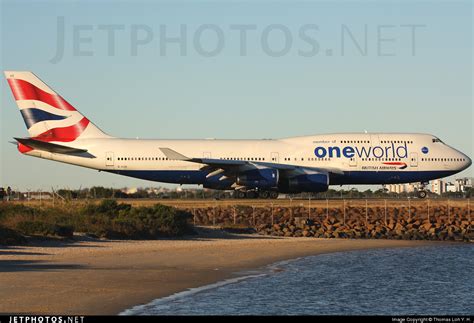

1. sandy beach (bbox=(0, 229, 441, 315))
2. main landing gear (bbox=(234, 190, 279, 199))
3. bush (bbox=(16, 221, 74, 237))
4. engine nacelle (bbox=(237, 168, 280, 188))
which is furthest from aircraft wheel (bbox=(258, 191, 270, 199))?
bush (bbox=(16, 221, 74, 237))

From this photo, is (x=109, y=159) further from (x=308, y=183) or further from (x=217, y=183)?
(x=308, y=183)

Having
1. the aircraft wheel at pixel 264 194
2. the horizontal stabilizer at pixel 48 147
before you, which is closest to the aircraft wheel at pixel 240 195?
the aircraft wheel at pixel 264 194

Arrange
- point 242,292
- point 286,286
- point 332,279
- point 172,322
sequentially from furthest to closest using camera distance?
point 332,279
point 286,286
point 242,292
point 172,322

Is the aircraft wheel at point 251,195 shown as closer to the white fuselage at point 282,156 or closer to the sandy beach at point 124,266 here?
the white fuselage at point 282,156

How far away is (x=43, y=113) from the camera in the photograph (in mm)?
51812

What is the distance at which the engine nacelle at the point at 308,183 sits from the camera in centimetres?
4828

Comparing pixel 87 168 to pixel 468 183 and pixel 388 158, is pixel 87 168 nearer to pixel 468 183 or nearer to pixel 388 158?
pixel 388 158

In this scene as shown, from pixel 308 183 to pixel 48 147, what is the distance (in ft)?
50.3

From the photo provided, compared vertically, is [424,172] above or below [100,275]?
above

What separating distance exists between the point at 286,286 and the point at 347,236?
695 inches

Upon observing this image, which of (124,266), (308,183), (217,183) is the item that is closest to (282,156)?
(308,183)

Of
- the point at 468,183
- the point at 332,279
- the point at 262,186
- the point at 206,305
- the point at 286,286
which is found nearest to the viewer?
the point at 206,305

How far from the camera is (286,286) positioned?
21203 mm

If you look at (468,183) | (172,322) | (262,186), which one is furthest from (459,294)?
(468,183)
